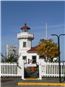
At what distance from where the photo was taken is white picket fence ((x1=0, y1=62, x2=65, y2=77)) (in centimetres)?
2966

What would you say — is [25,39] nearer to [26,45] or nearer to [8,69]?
[26,45]

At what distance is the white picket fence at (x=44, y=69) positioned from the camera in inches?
1168

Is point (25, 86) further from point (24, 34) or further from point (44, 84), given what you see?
point (24, 34)

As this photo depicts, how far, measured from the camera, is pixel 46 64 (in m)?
30.0

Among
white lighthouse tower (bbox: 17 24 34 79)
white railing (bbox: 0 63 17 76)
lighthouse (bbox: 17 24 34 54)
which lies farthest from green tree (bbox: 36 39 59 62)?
white railing (bbox: 0 63 17 76)

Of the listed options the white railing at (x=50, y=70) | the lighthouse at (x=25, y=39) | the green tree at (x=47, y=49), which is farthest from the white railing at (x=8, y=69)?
the lighthouse at (x=25, y=39)

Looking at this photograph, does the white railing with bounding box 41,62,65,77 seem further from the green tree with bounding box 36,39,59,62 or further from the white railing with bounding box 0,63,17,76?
the green tree with bounding box 36,39,59,62

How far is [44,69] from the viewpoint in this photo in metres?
29.8

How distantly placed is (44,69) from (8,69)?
3.27 m

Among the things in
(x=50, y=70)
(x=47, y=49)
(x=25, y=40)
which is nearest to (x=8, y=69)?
(x=50, y=70)

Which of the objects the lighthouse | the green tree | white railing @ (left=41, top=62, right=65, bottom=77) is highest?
the lighthouse

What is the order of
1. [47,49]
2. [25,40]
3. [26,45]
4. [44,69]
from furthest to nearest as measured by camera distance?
[26,45] < [25,40] < [47,49] < [44,69]

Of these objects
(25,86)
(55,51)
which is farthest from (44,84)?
(55,51)

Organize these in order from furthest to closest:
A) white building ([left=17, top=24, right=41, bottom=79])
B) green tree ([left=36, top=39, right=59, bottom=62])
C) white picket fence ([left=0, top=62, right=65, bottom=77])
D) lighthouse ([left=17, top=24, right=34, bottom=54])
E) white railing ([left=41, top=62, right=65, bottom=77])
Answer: lighthouse ([left=17, top=24, right=34, bottom=54]) → white building ([left=17, top=24, right=41, bottom=79]) → green tree ([left=36, top=39, right=59, bottom=62]) → white railing ([left=41, top=62, right=65, bottom=77]) → white picket fence ([left=0, top=62, right=65, bottom=77])
